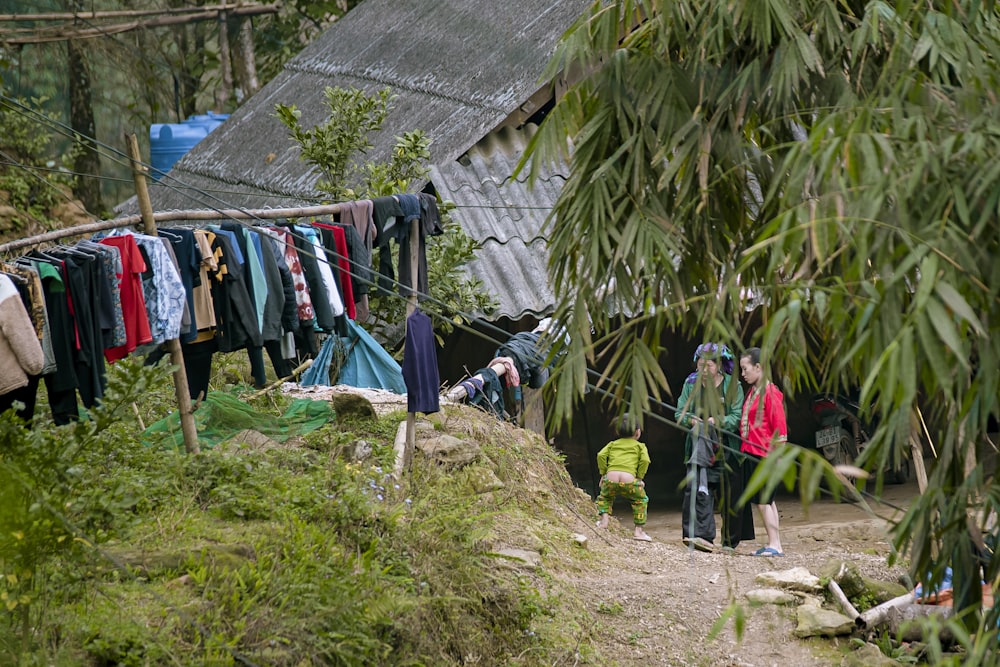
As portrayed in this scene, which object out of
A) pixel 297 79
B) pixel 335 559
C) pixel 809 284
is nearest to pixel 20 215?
pixel 297 79

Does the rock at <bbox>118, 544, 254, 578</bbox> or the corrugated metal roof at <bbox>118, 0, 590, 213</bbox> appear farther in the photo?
the corrugated metal roof at <bbox>118, 0, 590, 213</bbox>

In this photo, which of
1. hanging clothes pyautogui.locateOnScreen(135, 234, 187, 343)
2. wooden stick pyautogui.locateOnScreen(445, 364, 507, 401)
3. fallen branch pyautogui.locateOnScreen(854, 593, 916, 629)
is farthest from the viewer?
wooden stick pyautogui.locateOnScreen(445, 364, 507, 401)

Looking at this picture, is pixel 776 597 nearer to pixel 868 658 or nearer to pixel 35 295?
pixel 868 658

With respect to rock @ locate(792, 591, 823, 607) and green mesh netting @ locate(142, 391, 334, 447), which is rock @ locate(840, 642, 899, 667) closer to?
rock @ locate(792, 591, 823, 607)

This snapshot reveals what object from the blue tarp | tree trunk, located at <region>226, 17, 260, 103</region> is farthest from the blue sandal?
tree trunk, located at <region>226, 17, 260, 103</region>

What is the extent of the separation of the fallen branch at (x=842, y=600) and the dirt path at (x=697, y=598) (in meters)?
0.20

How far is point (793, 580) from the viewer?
22.6 ft

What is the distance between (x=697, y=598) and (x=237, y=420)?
119 inches

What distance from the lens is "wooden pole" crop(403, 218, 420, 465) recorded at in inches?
272

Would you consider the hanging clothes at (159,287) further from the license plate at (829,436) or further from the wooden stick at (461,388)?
the license plate at (829,436)

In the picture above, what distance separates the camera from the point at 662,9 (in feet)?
13.6

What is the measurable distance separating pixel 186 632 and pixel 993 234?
341 centimetres

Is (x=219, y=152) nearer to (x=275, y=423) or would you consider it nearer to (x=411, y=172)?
(x=411, y=172)

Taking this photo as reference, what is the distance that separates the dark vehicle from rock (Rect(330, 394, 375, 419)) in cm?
574
